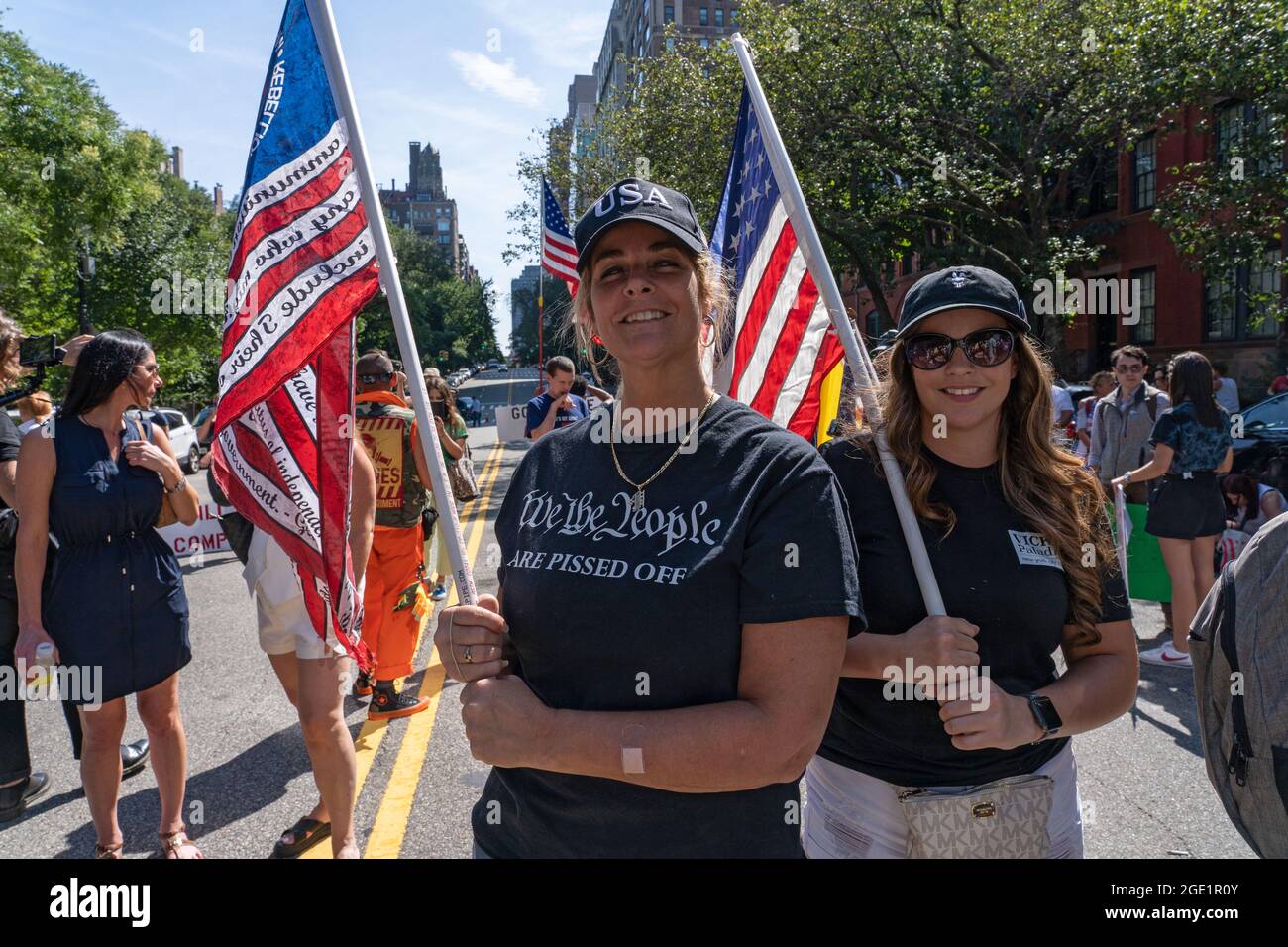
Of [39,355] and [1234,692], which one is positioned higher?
[39,355]

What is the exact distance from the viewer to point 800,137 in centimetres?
1772

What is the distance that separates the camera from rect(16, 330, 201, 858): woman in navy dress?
3.45 meters

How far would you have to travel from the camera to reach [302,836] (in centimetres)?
380

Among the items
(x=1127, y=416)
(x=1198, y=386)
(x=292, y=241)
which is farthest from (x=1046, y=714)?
(x=1127, y=416)

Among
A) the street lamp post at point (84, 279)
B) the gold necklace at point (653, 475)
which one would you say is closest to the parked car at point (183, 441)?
the street lamp post at point (84, 279)

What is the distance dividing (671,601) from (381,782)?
3.54 m

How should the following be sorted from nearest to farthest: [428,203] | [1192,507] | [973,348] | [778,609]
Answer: [778,609] → [973,348] → [1192,507] → [428,203]

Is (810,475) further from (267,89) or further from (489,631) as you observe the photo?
(267,89)

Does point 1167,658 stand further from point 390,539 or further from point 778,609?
point 778,609

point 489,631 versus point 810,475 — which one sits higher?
point 810,475

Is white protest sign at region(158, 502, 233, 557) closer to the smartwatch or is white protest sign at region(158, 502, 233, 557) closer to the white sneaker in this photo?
the white sneaker
